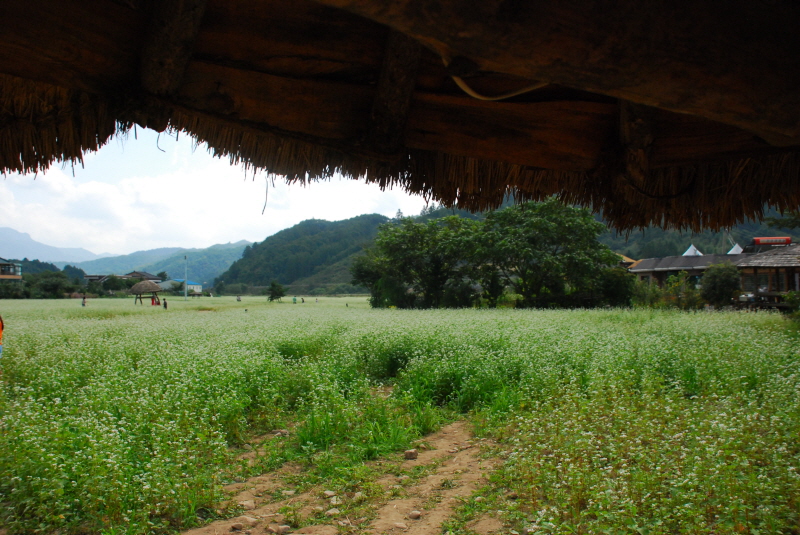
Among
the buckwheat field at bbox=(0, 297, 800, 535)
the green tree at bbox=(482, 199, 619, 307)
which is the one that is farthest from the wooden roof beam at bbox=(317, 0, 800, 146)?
the green tree at bbox=(482, 199, 619, 307)

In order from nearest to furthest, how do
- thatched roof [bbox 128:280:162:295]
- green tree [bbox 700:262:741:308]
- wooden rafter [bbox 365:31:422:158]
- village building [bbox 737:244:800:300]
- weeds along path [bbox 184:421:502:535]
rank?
wooden rafter [bbox 365:31:422:158], weeds along path [bbox 184:421:502:535], thatched roof [bbox 128:280:162:295], village building [bbox 737:244:800:300], green tree [bbox 700:262:741:308]

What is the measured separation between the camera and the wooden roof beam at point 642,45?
954 mm

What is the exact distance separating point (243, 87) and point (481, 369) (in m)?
4.72

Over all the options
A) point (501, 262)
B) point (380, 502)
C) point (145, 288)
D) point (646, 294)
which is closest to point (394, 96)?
point (380, 502)

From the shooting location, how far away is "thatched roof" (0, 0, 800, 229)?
1.04 meters

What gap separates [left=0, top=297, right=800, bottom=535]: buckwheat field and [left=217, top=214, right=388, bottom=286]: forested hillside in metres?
24.4

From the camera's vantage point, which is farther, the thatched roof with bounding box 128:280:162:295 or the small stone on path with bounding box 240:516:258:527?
the thatched roof with bounding box 128:280:162:295

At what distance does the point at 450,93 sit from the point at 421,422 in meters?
3.53

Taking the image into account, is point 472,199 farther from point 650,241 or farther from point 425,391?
point 650,241

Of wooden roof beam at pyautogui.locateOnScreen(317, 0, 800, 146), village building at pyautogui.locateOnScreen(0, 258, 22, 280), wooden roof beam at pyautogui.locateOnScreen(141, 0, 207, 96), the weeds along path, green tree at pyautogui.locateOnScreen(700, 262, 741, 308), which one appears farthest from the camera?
green tree at pyautogui.locateOnScreen(700, 262, 741, 308)

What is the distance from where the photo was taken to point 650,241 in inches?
1389

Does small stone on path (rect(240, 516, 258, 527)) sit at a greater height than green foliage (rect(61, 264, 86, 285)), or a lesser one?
lesser

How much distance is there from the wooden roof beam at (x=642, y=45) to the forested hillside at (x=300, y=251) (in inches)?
1166

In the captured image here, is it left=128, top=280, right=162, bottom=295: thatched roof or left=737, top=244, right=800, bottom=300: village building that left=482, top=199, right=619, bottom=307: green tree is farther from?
left=128, top=280, right=162, bottom=295: thatched roof
